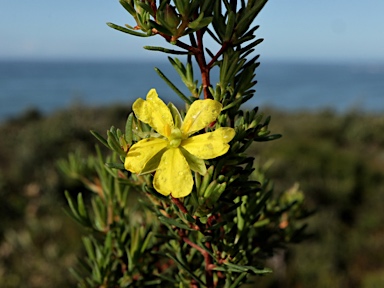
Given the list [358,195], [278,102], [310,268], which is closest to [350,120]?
[358,195]

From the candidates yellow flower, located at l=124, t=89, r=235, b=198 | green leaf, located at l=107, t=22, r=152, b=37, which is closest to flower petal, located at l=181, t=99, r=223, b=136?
yellow flower, located at l=124, t=89, r=235, b=198

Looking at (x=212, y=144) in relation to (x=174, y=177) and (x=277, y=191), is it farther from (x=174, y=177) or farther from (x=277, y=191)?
(x=277, y=191)

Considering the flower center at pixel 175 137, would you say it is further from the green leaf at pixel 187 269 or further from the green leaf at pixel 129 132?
the green leaf at pixel 187 269

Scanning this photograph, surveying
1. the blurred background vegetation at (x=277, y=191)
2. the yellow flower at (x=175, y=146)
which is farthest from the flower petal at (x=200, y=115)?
the blurred background vegetation at (x=277, y=191)

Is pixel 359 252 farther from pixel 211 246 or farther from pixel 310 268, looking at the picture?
pixel 211 246

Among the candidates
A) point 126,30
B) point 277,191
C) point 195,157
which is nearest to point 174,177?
point 195,157

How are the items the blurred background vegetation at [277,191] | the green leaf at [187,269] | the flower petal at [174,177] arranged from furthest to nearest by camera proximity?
the blurred background vegetation at [277,191] → the green leaf at [187,269] → the flower petal at [174,177]

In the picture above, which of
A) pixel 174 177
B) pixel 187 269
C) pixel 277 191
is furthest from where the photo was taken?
pixel 277 191

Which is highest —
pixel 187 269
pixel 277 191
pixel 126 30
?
pixel 126 30
